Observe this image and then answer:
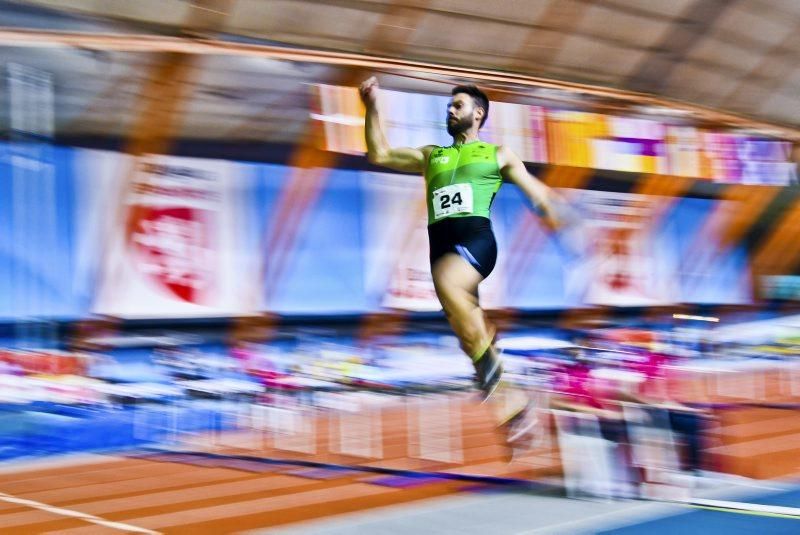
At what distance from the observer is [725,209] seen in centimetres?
1888

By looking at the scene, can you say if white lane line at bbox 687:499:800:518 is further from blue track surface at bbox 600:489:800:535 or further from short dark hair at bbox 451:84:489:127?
short dark hair at bbox 451:84:489:127

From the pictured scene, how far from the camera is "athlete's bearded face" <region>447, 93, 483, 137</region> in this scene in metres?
3.91

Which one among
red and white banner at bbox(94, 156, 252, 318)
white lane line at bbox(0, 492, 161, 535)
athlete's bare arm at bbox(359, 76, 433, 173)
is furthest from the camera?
red and white banner at bbox(94, 156, 252, 318)

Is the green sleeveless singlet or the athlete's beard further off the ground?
the athlete's beard

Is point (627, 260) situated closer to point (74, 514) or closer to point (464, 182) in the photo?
point (74, 514)

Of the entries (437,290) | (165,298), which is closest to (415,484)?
(437,290)

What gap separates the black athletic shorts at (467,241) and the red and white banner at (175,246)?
31.8 feet

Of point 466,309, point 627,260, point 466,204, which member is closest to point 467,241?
point 466,204

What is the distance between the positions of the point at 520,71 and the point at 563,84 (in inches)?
36.4

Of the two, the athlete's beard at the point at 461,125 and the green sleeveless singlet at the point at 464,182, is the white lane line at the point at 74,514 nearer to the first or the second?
the green sleeveless singlet at the point at 464,182

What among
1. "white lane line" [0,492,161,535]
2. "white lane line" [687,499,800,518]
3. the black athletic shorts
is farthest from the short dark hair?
"white lane line" [0,492,161,535]

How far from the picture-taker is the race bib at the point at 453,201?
3.79m

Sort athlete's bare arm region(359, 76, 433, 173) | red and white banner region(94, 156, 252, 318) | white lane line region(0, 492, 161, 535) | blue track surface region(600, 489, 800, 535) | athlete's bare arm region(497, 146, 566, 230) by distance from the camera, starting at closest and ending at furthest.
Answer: athlete's bare arm region(497, 146, 566, 230), blue track surface region(600, 489, 800, 535), athlete's bare arm region(359, 76, 433, 173), white lane line region(0, 492, 161, 535), red and white banner region(94, 156, 252, 318)

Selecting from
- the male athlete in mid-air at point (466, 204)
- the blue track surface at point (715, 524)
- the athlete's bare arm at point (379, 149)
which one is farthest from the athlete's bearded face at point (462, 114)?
the blue track surface at point (715, 524)
